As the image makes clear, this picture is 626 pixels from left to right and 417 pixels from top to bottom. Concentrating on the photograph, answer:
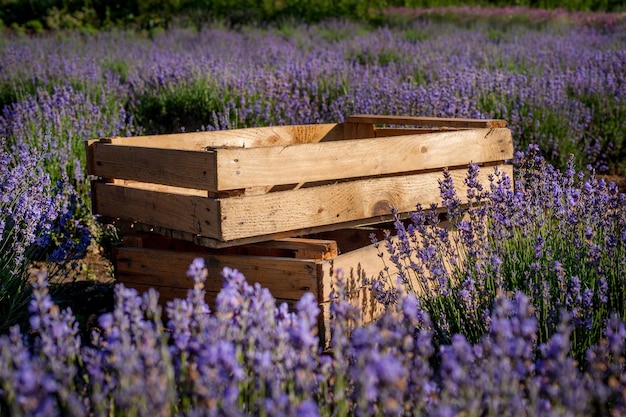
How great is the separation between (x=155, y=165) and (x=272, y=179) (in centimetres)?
49

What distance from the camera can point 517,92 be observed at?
6.07m

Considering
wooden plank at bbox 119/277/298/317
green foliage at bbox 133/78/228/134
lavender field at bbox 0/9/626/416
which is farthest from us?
green foliage at bbox 133/78/228/134

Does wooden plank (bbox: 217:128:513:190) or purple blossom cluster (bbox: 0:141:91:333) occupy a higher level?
wooden plank (bbox: 217:128:513:190)

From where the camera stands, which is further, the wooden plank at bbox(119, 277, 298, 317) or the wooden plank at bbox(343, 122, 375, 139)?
the wooden plank at bbox(343, 122, 375, 139)

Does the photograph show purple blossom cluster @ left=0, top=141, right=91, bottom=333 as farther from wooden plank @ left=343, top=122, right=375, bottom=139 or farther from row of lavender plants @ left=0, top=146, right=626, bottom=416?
wooden plank @ left=343, top=122, right=375, bottom=139

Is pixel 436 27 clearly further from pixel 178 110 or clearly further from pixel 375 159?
pixel 375 159

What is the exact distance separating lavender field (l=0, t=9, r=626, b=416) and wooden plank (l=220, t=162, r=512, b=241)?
14 cm

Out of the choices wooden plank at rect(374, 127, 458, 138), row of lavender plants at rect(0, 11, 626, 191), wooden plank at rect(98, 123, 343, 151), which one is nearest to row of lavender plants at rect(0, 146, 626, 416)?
wooden plank at rect(374, 127, 458, 138)

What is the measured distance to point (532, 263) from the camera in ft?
8.46

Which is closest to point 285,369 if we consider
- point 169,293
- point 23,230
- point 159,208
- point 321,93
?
point 159,208

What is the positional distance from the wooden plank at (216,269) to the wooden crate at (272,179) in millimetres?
132

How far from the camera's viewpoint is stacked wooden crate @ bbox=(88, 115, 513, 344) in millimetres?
2883

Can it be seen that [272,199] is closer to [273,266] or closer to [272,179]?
[272,179]

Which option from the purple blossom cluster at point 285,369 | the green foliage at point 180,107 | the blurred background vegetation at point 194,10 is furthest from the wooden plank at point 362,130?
the blurred background vegetation at point 194,10
